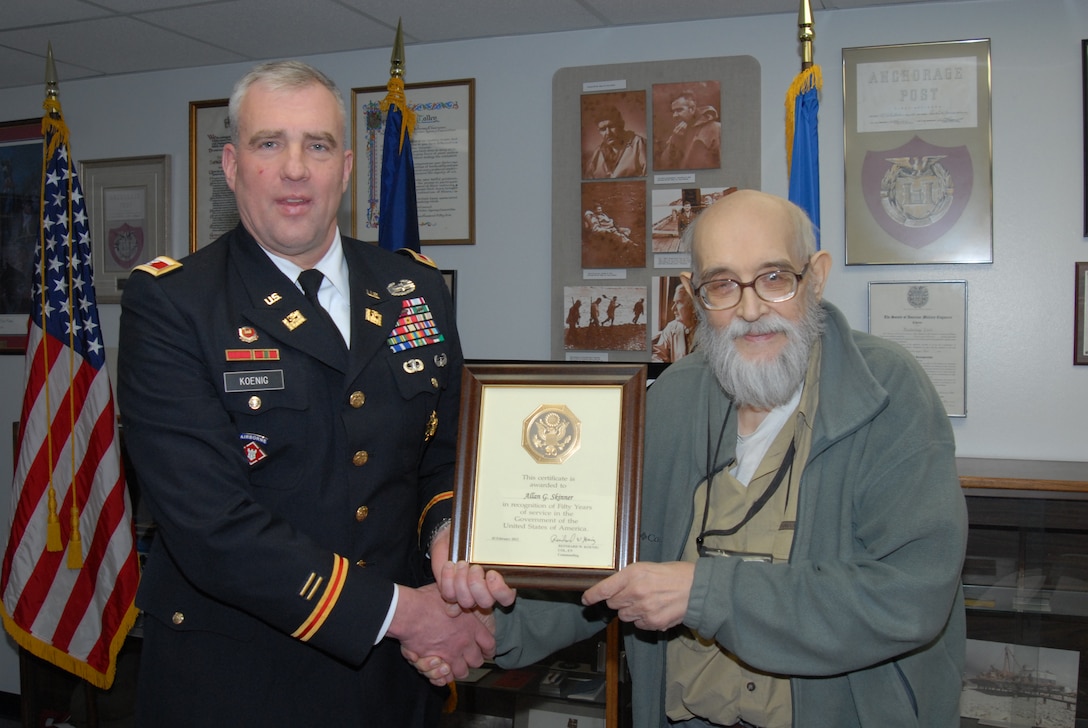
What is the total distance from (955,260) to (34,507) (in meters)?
3.71

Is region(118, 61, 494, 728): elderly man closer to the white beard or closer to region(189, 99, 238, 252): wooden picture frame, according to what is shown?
the white beard

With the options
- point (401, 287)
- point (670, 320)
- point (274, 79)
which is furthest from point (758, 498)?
point (670, 320)

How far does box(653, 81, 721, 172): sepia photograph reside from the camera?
11.5 feet

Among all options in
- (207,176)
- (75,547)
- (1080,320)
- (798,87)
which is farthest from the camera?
(207,176)

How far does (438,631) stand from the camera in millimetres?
1701

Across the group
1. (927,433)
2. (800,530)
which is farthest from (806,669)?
(927,433)

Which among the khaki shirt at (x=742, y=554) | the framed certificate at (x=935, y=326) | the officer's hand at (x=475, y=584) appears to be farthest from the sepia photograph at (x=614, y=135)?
the officer's hand at (x=475, y=584)

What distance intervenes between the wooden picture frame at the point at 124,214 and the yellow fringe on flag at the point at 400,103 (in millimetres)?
1662

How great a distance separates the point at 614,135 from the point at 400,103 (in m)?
0.93

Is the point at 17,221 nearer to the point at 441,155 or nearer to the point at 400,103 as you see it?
the point at 441,155

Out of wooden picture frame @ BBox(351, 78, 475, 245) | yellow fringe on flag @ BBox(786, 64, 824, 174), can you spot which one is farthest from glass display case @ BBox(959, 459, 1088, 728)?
wooden picture frame @ BBox(351, 78, 475, 245)

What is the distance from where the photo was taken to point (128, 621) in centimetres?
358

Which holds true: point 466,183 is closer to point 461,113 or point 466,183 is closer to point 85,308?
point 461,113

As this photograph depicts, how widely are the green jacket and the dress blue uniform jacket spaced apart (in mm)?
571
